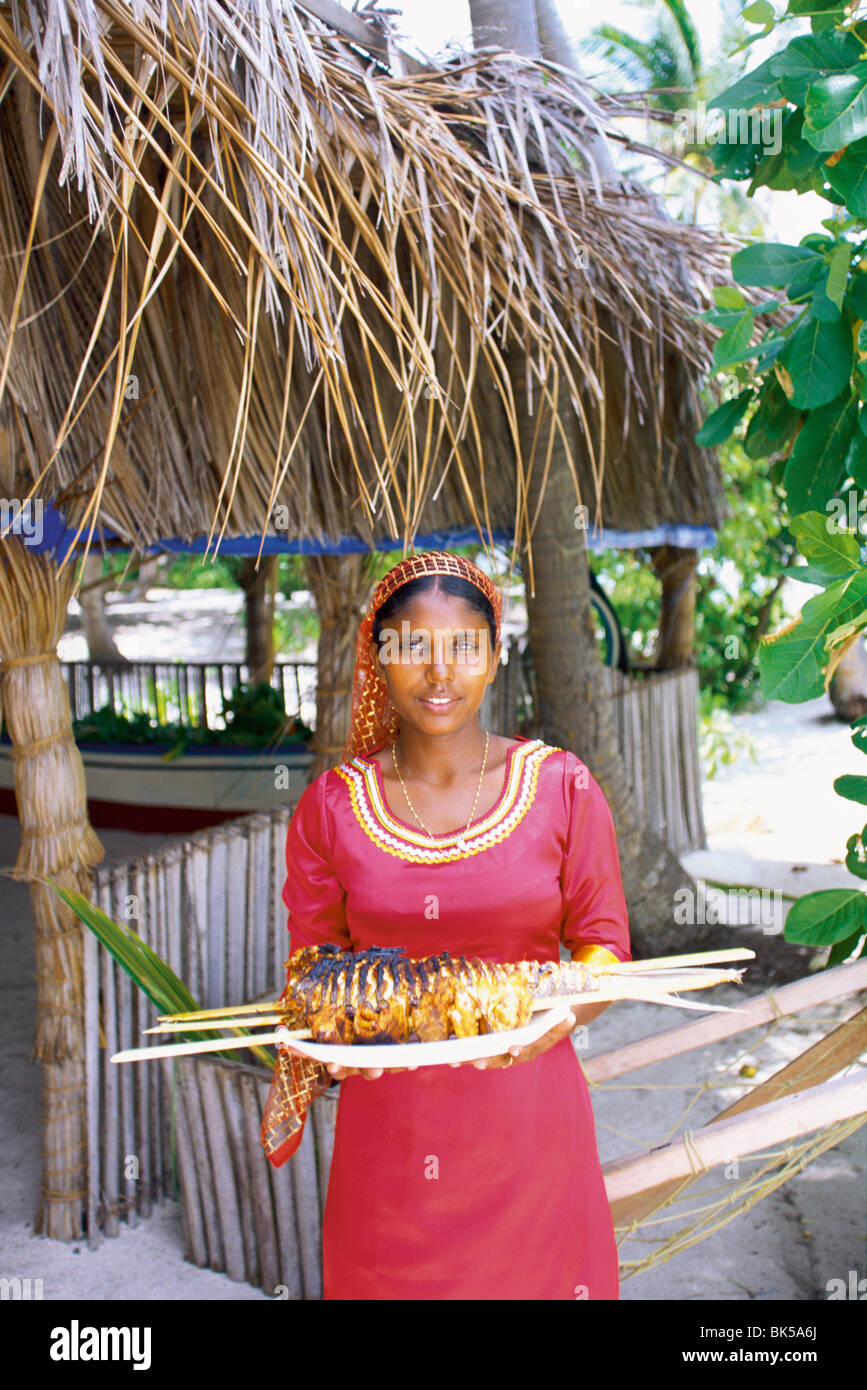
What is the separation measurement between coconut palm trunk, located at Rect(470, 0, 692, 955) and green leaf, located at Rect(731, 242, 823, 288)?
232cm

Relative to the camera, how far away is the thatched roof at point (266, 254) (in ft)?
5.91

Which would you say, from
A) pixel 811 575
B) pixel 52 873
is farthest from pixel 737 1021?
pixel 52 873

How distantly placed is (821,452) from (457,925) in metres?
1.09

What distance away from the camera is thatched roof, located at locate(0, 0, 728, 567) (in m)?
1.80

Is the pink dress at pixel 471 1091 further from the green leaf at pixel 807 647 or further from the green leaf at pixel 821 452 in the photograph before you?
the green leaf at pixel 821 452

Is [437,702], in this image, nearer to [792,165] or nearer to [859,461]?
[859,461]

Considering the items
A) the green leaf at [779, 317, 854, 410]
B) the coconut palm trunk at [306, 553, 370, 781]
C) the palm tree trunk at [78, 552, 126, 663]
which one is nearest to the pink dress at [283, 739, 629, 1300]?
the green leaf at [779, 317, 854, 410]

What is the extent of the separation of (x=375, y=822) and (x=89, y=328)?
1.93 metres

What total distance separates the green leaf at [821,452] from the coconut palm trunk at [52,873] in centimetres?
193

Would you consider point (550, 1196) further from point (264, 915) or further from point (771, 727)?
point (771, 727)

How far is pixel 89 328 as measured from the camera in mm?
2859

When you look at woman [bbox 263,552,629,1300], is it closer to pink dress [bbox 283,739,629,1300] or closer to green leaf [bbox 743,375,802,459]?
pink dress [bbox 283,739,629,1300]

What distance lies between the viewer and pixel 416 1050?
127cm

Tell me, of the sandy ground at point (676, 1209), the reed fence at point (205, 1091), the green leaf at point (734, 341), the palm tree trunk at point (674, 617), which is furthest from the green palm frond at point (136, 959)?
the palm tree trunk at point (674, 617)
